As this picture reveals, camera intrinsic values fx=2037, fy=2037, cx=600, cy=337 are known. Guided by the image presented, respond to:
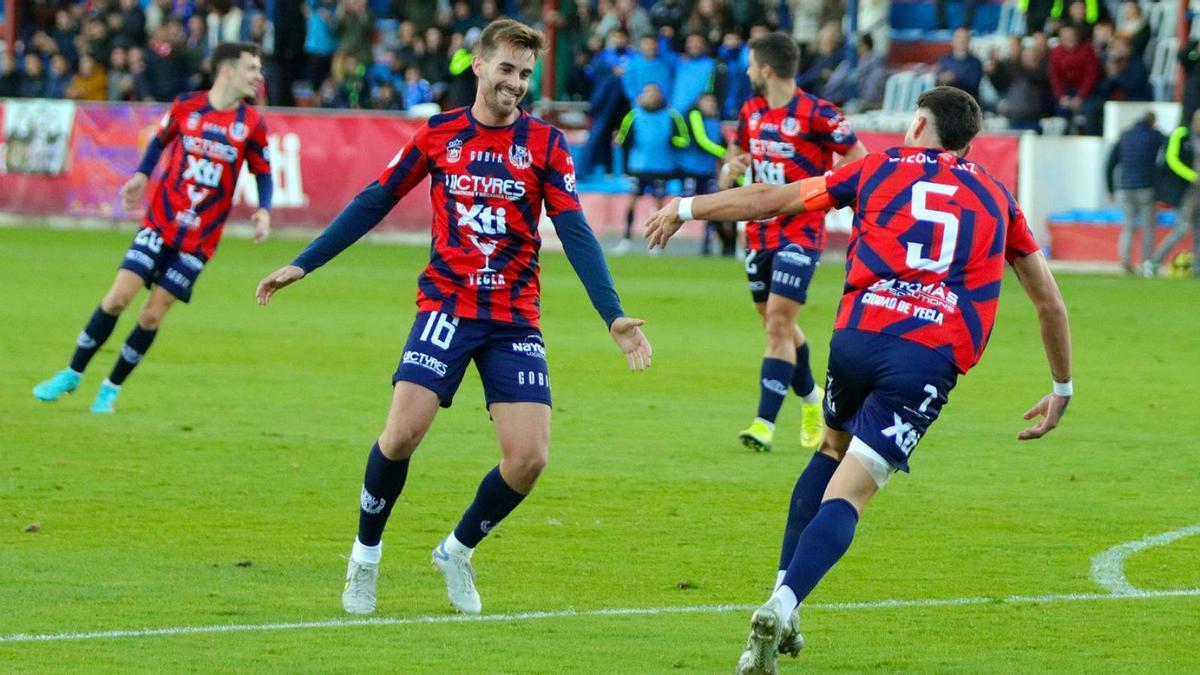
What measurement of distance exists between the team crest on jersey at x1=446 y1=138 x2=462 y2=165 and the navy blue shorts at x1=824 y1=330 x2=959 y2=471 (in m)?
1.62

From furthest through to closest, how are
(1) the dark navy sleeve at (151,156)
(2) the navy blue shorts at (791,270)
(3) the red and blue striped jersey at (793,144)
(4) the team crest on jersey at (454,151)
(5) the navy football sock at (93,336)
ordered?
(1) the dark navy sleeve at (151,156), (5) the navy football sock at (93,336), (3) the red and blue striped jersey at (793,144), (2) the navy blue shorts at (791,270), (4) the team crest on jersey at (454,151)

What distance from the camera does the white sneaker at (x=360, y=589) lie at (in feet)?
23.4

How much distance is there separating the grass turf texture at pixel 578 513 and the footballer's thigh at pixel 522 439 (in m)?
0.52

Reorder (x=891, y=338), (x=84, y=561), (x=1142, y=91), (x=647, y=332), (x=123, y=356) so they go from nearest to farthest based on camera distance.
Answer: (x=891, y=338)
(x=84, y=561)
(x=123, y=356)
(x=647, y=332)
(x=1142, y=91)

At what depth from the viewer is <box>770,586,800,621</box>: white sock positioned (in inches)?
237

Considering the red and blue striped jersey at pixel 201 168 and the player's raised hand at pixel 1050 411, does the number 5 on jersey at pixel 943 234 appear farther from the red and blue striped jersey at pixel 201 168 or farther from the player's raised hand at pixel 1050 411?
the red and blue striped jersey at pixel 201 168

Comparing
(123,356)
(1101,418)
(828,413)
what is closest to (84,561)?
(828,413)

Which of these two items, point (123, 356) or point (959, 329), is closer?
point (959, 329)

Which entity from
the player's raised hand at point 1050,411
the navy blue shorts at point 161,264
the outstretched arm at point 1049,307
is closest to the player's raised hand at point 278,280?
the outstretched arm at point 1049,307

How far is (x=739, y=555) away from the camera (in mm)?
8422

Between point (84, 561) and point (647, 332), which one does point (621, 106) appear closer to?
point (647, 332)

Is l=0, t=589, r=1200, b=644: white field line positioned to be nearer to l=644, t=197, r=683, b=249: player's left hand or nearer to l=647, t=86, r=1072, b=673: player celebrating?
l=647, t=86, r=1072, b=673: player celebrating

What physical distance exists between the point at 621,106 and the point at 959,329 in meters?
23.1

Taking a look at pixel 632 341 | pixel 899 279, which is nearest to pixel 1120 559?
pixel 899 279
